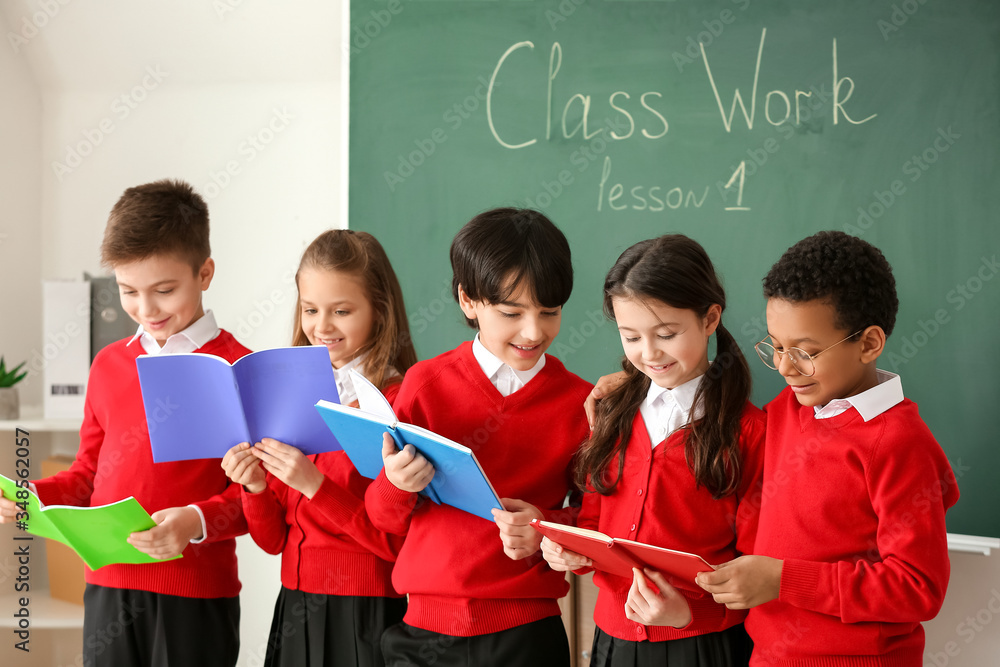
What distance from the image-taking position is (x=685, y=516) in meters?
1.25

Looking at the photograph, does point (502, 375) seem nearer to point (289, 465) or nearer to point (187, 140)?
point (289, 465)

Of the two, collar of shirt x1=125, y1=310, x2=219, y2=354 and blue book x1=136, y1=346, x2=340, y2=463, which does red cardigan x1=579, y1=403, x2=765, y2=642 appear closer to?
blue book x1=136, y1=346, x2=340, y2=463

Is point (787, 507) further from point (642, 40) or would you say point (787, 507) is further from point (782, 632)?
point (642, 40)

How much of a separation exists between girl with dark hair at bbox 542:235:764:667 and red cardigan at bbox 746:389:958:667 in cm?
6

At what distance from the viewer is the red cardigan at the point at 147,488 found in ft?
5.13

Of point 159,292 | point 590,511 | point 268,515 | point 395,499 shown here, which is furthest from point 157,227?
point 590,511

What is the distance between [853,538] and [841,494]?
0.22ft

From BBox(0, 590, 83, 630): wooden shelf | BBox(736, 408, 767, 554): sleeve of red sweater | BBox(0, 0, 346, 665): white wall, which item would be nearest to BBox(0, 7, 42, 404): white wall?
BBox(0, 0, 346, 665): white wall

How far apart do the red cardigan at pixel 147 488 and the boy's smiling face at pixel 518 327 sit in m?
0.62

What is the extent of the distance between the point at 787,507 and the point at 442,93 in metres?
1.67

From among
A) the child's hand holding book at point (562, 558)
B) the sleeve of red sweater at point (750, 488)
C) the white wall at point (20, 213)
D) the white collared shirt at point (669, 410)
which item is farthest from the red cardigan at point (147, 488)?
the white wall at point (20, 213)

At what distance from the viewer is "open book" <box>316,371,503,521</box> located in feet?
3.76

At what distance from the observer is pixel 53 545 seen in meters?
2.63

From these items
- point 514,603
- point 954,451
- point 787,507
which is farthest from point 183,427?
point 954,451
